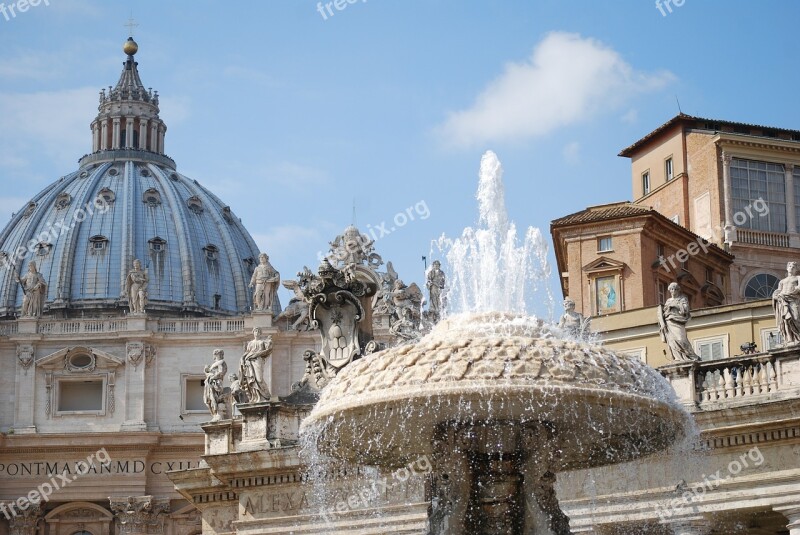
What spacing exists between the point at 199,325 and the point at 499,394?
8549 centimetres

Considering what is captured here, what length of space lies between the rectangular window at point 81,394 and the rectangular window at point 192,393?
5036 mm

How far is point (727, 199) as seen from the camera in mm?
59406

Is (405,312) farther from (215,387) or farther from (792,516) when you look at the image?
(792,516)

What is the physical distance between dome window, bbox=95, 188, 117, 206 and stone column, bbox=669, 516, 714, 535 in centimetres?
13152

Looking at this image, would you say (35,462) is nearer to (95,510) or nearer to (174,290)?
(95,510)

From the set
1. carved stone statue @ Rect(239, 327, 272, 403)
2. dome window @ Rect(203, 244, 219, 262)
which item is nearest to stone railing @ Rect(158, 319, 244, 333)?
dome window @ Rect(203, 244, 219, 262)

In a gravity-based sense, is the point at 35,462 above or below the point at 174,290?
below

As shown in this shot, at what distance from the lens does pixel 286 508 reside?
3064 centimetres

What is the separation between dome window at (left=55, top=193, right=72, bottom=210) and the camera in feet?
520

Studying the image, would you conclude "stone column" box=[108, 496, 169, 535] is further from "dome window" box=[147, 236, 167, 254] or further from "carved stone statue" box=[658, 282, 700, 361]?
"carved stone statue" box=[658, 282, 700, 361]

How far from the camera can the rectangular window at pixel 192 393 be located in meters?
98.9

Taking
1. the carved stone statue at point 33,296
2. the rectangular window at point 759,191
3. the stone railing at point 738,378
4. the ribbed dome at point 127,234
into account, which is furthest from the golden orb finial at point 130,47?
the stone railing at point 738,378

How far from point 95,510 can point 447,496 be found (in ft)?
267

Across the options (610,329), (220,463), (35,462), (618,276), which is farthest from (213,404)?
(35,462)
